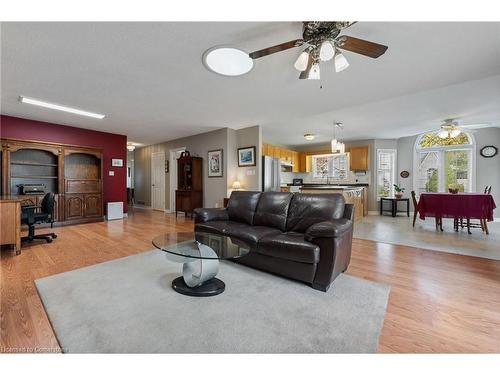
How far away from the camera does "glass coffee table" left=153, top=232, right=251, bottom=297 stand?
1.85m

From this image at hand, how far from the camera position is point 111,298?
6.06 ft

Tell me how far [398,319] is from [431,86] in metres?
3.06

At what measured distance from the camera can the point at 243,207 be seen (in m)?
3.16

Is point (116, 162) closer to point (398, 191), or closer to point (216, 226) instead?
point (216, 226)

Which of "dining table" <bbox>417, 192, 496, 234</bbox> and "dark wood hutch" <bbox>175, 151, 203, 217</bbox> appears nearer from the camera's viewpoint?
"dining table" <bbox>417, 192, 496, 234</bbox>

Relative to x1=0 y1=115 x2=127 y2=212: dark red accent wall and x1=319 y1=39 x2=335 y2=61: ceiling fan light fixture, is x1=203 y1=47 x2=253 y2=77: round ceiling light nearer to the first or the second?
x1=319 y1=39 x2=335 y2=61: ceiling fan light fixture

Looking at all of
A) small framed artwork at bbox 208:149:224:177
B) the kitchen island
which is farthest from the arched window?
small framed artwork at bbox 208:149:224:177

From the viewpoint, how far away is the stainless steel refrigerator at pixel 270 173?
554 cm

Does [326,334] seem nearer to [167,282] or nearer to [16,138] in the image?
[167,282]

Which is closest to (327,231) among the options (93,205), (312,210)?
(312,210)

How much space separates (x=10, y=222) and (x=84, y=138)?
10.6ft

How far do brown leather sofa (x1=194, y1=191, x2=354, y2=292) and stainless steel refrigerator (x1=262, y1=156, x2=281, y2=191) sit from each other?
2.25 m
